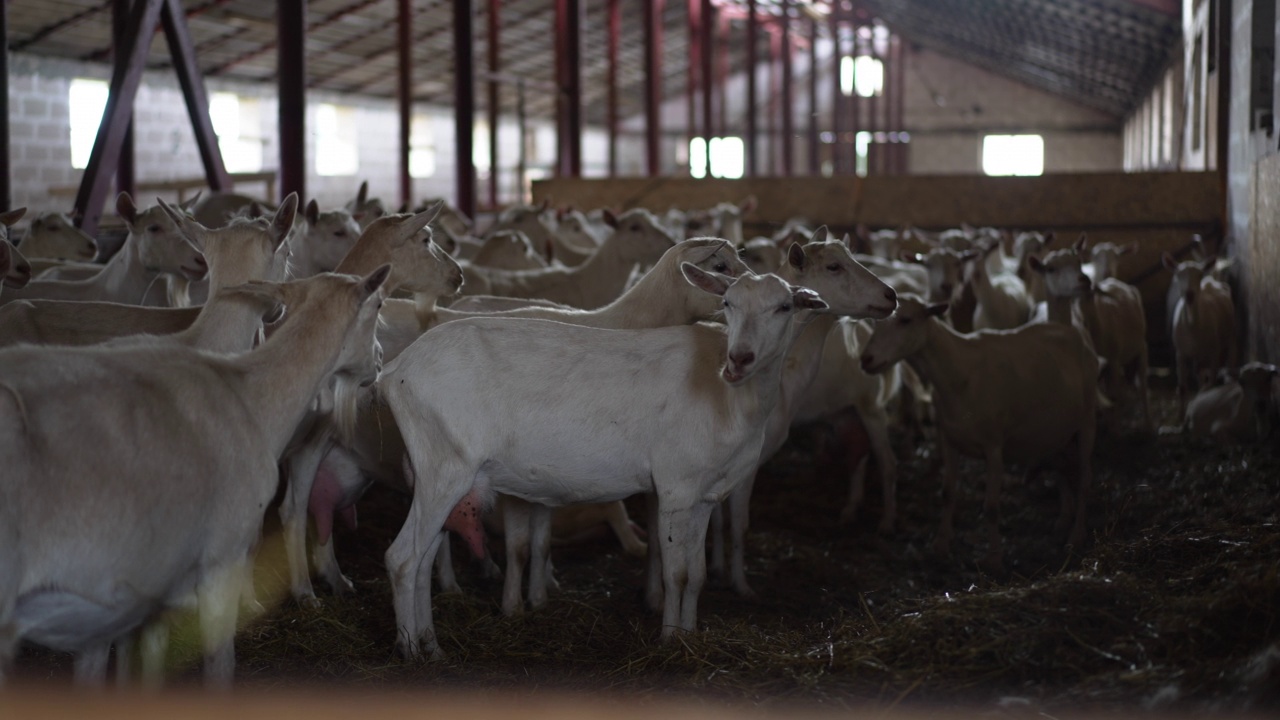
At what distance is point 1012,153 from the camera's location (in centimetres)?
4022

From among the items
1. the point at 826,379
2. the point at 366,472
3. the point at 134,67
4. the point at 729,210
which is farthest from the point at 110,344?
the point at 729,210

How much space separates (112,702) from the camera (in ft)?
6.16

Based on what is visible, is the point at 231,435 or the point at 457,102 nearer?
the point at 231,435

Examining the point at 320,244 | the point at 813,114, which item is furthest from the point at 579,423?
the point at 813,114

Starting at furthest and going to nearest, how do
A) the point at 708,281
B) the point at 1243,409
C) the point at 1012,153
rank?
1. the point at 1012,153
2. the point at 1243,409
3. the point at 708,281

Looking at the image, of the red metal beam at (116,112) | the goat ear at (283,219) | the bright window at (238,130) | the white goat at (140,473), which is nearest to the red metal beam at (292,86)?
the red metal beam at (116,112)

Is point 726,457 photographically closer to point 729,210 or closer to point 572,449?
point 572,449

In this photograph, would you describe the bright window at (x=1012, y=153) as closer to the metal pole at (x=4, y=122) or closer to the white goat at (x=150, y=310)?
the metal pole at (x=4, y=122)

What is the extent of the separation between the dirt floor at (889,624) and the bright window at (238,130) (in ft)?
66.1

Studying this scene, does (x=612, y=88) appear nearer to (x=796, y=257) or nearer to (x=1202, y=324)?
(x=1202, y=324)

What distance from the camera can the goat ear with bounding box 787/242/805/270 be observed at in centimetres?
588

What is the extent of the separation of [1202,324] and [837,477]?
397cm

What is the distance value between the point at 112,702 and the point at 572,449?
3.04m

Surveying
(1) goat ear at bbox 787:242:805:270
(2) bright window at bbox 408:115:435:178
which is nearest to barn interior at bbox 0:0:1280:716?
(1) goat ear at bbox 787:242:805:270
